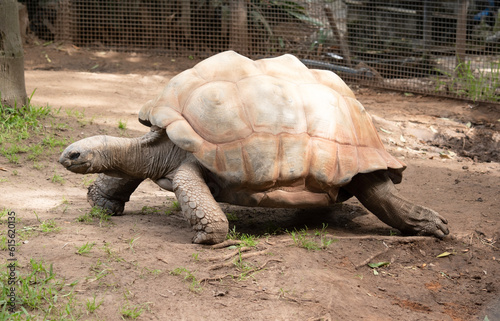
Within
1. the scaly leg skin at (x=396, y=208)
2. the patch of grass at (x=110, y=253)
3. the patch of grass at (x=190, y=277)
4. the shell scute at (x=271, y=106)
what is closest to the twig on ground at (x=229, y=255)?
the patch of grass at (x=190, y=277)

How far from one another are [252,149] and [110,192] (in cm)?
134

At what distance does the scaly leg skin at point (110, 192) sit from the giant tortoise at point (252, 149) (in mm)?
11

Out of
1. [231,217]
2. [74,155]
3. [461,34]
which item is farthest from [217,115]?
[461,34]

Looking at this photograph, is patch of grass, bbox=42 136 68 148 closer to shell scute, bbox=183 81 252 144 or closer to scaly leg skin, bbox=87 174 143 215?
scaly leg skin, bbox=87 174 143 215

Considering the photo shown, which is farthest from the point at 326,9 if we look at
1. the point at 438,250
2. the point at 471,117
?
the point at 438,250

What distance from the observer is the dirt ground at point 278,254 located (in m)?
3.18

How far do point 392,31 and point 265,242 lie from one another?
23.0 ft

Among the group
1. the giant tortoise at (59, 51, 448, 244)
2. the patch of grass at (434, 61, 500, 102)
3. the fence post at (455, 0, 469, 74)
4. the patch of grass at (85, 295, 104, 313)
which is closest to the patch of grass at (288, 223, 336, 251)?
the giant tortoise at (59, 51, 448, 244)

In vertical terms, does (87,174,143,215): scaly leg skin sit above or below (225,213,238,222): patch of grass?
above

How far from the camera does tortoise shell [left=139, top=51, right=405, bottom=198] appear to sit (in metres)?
4.00

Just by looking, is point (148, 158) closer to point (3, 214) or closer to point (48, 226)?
point (48, 226)

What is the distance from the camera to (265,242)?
4.02 m

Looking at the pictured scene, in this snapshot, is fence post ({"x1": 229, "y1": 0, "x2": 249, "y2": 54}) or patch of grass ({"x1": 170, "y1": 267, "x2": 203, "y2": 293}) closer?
patch of grass ({"x1": 170, "y1": 267, "x2": 203, "y2": 293})

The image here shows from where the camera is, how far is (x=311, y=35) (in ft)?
32.2
